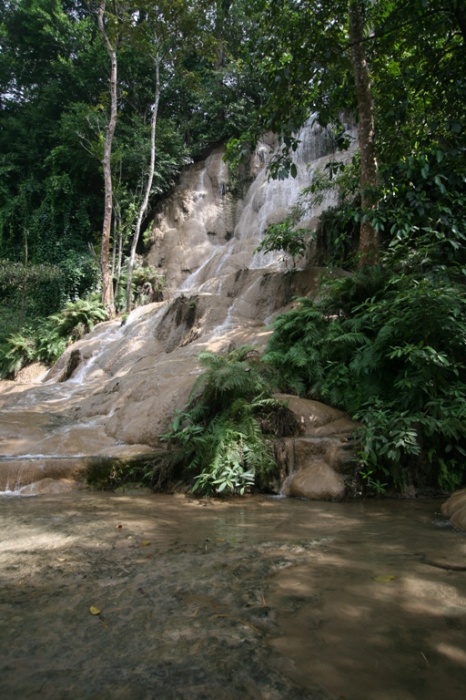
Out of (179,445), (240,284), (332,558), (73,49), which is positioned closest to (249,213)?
(240,284)

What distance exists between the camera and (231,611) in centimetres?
204

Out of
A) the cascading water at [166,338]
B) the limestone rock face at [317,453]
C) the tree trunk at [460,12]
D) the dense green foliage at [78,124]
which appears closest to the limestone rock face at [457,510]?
the limestone rock face at [317,453]

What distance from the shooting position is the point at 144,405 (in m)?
7.17

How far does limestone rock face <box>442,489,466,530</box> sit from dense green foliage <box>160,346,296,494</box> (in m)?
1.88

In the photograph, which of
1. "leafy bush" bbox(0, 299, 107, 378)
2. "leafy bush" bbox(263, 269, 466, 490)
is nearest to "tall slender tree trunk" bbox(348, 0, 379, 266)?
"leafy bush" bbox(263, 269, 466, 490)

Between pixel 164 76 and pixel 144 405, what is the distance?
21214 mm

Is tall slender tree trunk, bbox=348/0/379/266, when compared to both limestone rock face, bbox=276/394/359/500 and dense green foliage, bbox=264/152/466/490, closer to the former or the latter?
dense green foliage, bbox=264/152/466/490

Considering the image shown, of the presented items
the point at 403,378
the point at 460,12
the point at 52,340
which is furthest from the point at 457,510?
the point at 52,340

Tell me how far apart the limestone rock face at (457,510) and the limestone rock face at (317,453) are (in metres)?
1.07

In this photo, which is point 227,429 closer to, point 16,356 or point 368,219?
point 368,219

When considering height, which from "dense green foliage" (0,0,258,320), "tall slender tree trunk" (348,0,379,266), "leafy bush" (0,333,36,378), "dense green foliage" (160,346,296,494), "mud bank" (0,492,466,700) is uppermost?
"dense green foliage" (0,0,258,320)

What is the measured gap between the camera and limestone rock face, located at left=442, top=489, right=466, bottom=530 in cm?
347

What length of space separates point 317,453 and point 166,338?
707 cm

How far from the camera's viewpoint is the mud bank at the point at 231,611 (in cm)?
152
